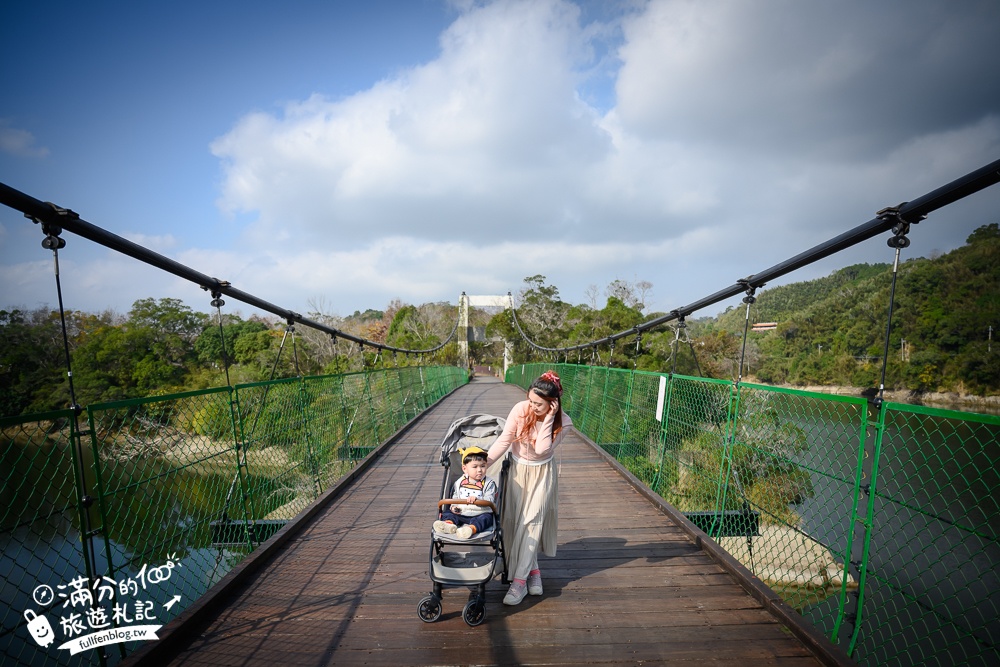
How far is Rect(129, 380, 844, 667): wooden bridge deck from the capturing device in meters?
1.98

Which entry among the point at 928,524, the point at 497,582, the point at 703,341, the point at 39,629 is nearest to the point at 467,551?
the point at 497,582

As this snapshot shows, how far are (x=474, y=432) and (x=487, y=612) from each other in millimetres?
921

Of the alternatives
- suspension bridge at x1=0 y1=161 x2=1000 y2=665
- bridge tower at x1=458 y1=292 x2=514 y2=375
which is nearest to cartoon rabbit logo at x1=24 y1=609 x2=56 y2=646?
suspension bridge at x1=0 y1=161 x2=1000 y2=665

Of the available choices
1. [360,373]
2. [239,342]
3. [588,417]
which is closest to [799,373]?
[588,417]

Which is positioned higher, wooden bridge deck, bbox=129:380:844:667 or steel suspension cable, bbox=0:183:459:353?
steel suspension cable, bbox=0:183:459:353

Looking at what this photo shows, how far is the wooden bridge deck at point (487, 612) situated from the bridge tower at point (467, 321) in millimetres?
27792

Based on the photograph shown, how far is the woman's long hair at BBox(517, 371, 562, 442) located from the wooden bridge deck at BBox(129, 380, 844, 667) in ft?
2.65

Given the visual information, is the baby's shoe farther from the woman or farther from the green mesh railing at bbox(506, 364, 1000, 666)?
the green mesh railing at bbox(506, 364, 1000, 666)

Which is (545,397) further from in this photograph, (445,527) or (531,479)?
(445,527)

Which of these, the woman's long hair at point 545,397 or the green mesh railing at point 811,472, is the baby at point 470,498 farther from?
the green mesh railing at point 811,472

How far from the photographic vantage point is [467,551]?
258 centimetres

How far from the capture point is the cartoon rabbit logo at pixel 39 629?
1.77m

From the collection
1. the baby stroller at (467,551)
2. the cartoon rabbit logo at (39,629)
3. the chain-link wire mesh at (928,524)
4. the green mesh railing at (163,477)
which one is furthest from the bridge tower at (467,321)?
the cartoon rabbit logo at (39,629)

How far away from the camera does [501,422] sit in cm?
285
